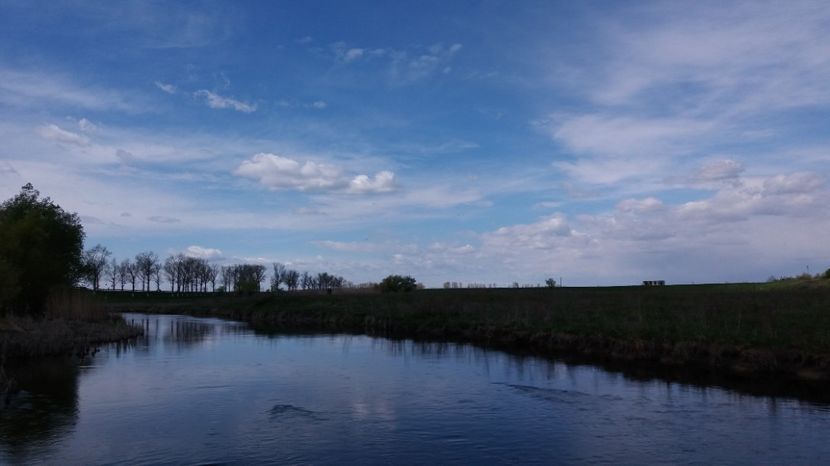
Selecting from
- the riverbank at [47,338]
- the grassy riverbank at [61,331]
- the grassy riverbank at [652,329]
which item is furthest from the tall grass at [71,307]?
the grassy riverbank at [652,329]

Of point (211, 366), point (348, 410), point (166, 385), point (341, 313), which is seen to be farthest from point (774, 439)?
point (341, 313)

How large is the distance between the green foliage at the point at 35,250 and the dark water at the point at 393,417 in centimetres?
1660

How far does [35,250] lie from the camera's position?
4056 centimetres

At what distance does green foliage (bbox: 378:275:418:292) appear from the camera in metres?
79.6

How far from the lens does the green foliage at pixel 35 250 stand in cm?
3856

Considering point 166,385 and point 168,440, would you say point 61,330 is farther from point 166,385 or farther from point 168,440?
point 168,440

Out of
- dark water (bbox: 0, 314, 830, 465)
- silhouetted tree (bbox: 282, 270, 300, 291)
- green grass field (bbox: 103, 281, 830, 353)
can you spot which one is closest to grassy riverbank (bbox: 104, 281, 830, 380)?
green grass field (bbox: 103, 281, 830, 353)

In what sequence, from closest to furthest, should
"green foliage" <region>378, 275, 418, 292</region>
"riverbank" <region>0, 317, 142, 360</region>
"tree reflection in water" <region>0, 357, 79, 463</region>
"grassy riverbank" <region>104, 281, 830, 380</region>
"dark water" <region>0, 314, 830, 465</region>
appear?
1. "dark water" <region>0, 314, 830, 465</region>
2. "tree reflection in water" <region>0, 357, 79, 463</region>
3. "grassy riverbank" <region>104, 281, 830, 380</region>
4. "riverbank" <region>0, 317, 142, 360</region>
5. "green foliage" <region>378, 275, 418, 292</region>

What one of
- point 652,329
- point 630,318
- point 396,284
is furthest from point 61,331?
point 396,284

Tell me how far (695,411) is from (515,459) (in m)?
6.08

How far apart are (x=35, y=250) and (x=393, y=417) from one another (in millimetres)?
35125

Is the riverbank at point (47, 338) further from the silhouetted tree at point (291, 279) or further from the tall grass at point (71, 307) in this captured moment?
the silhouetted tree at point (291, 279)

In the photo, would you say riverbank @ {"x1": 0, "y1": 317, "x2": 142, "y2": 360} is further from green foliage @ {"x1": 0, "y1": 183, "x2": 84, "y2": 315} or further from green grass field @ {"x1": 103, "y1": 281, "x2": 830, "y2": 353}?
green grass field @ {"x1": 103, "y1": 281, "x2": 830, "y2": 353}

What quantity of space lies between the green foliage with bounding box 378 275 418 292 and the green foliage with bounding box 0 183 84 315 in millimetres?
36774
